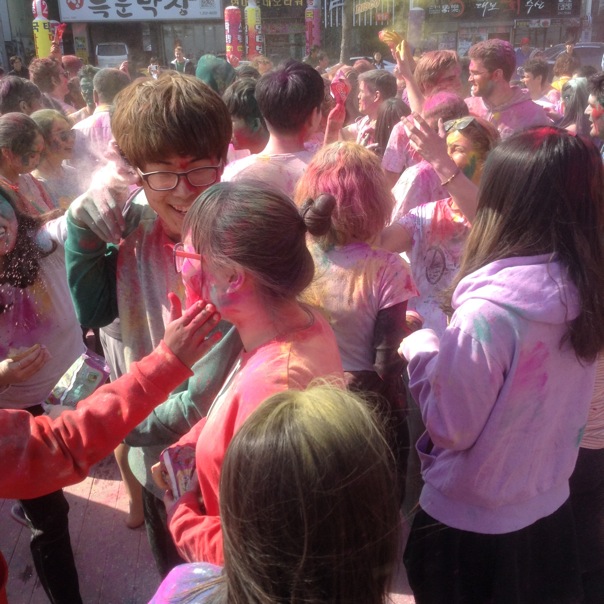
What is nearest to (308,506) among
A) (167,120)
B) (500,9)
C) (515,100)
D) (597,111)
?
(167,120)

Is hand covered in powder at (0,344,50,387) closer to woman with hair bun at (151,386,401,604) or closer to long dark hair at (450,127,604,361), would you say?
woman with hair bun at (151,386,401,604)

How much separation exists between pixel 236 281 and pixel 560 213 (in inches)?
31.3

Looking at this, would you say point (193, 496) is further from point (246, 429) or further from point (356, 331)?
point (356, 331)

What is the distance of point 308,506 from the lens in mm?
791

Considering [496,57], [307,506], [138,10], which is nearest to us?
[307,506]

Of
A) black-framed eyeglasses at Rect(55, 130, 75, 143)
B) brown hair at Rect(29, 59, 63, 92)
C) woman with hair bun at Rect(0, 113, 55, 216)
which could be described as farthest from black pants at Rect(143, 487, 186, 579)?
brown hair at Rect(29, 59, 63, 92)

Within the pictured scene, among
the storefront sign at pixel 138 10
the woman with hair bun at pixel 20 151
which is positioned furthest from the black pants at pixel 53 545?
the storefront sign at pixel 138 10

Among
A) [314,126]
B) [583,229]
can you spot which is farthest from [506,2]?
[583,229]

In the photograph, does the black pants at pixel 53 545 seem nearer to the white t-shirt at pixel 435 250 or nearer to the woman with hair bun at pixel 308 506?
the woman with hair bun at pixel 308 506

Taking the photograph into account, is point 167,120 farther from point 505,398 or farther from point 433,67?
point 433,67

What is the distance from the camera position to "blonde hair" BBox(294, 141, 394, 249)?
197 cm

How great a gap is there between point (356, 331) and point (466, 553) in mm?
779

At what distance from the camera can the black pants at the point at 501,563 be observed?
1530 mm

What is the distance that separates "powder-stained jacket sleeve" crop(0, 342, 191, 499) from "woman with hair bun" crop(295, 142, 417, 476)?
2.37ft
